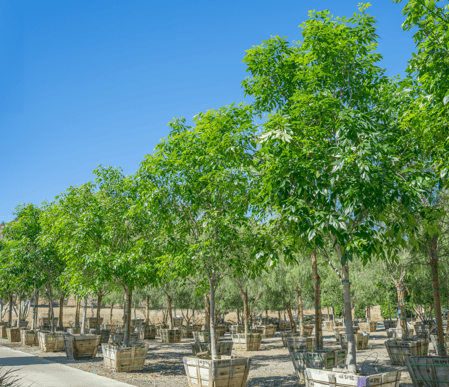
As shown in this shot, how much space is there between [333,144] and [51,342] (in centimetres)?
1839

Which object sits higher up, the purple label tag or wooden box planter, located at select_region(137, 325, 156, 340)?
the purple label tag

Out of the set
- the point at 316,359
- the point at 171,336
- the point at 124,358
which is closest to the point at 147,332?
the point at 171,336

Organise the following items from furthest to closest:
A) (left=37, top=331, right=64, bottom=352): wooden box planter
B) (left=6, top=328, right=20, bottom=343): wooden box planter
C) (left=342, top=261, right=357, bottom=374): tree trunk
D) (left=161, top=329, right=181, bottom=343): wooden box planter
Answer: (left=161, top=329, right=181, bottom=343): wooden box planter < (left=6, top=328, right=20, bottom=343): wooden box planter < (left=37, top=331, right=64, bottom=352): wooden box planter < (left=342, top=261, right=357, bottom=374): tree trunk

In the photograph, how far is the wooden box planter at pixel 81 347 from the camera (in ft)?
54.6

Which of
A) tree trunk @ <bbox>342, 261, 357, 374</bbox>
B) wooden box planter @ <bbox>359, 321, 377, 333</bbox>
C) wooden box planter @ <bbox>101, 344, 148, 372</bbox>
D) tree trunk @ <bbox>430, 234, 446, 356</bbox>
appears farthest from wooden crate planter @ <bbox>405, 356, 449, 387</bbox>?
wooden box planter @ <bbox>359, 321, 377, 333</bbox>

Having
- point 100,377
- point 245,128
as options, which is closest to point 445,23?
point 245,128

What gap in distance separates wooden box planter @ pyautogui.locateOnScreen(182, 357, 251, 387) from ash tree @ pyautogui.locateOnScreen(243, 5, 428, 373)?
3189mm

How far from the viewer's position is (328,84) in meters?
8.32

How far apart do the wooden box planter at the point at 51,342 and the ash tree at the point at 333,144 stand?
16.6m

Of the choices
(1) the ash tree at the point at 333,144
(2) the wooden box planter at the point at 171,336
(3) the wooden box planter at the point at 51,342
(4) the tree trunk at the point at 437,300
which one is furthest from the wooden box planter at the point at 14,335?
(4) the tree trunk at the point at 437,300

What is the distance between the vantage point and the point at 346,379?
23.6 feet

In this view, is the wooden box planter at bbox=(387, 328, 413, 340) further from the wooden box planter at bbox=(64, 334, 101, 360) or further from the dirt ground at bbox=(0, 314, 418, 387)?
the wooden box planter at bbox=(64, 334, 101, 360)

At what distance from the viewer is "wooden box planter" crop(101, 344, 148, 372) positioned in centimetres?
1362

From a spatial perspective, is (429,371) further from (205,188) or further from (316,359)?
(205,188)
